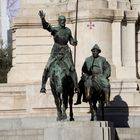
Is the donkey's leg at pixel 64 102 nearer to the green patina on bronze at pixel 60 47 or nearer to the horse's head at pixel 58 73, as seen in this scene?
the horse's head at pixel 58 73

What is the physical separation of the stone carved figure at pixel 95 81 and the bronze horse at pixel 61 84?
101 centimetres

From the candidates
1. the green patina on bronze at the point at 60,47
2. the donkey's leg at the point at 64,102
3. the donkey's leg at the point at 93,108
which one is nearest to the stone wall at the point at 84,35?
the donkey's leg at the point at 93,108

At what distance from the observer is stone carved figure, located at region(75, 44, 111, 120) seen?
109ft

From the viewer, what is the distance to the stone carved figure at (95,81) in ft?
109

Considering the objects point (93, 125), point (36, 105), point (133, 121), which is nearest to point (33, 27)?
point (36, 105)

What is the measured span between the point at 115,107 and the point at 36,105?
3.07m

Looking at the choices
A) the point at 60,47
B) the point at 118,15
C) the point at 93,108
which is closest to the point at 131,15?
the point at 118,15

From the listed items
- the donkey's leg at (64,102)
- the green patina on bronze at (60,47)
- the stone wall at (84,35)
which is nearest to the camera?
the donkey's leg at (64,102)

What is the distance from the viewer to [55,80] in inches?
1271

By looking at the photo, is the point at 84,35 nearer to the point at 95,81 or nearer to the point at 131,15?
the point at 131,15

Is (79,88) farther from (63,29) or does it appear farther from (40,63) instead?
(40,63)

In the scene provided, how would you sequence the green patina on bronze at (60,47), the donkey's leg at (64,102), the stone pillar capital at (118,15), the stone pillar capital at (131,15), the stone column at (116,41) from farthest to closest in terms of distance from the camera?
the stone pillar capital at (131,15) < the stone column at (116,41) < the stone pillar capital at (118,15) < the green patina on bronze at (60,47) < the donkey's leg at (64,102)

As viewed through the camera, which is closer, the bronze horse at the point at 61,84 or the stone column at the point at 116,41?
the bronze horse at the point at 61,84

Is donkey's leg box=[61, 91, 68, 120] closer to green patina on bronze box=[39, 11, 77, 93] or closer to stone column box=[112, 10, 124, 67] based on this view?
green patina on bronze box=[39, 11, 77, 93]
